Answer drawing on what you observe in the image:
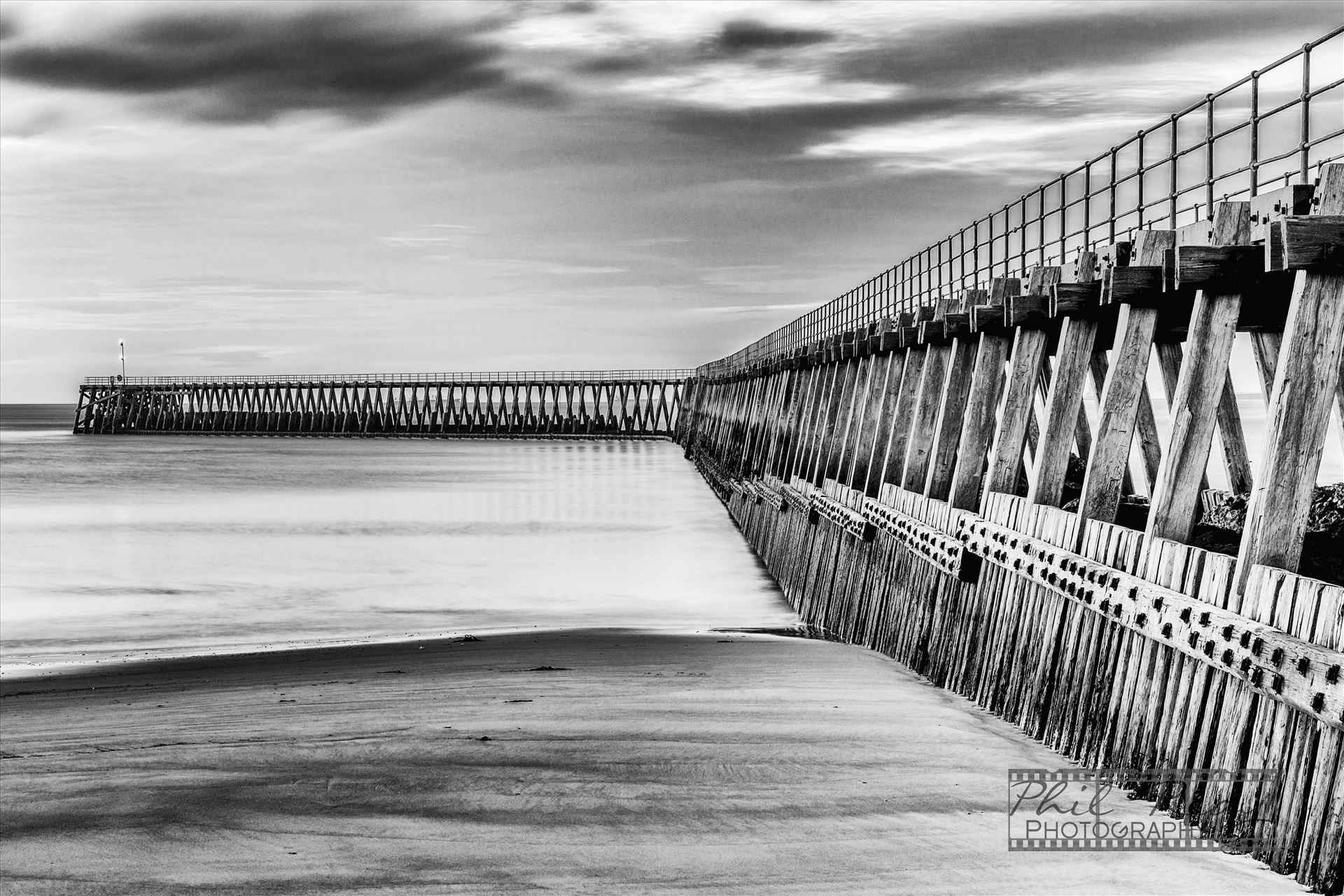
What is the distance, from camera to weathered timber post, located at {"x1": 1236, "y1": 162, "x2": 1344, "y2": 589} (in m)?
5.04

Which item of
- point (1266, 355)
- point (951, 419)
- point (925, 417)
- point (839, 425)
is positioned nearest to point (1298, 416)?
point (1266, 355)

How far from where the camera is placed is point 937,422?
1086cm

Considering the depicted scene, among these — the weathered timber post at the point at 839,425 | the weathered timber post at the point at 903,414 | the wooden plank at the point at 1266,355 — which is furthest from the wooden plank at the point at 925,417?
the weathered timber post at the point at 839,425

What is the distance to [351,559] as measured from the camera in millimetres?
23688

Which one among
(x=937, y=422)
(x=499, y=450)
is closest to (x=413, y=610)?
(x=937, y=422)

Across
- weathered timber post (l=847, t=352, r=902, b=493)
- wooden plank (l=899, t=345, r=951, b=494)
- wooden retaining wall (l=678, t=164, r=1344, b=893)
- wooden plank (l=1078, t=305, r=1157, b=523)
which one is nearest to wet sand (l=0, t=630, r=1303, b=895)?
wooden retaining wall (l=678, t=164, r=1344, b=893)

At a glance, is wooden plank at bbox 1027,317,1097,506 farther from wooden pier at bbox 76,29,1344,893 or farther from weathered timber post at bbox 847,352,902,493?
weathered timber post at bbox 847,352,902,493

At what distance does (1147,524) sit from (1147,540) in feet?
0.61

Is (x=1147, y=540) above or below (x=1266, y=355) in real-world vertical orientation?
below

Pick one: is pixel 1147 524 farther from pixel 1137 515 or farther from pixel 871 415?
pixel 871 415

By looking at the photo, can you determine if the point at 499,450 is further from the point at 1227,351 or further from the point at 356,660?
the point at 1227,351

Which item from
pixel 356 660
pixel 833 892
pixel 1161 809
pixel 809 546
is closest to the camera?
pixel 833 892

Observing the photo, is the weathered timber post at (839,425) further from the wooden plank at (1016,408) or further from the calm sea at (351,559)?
the wooden plank at (1016,408)

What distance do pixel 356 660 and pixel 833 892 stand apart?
24.8ft
